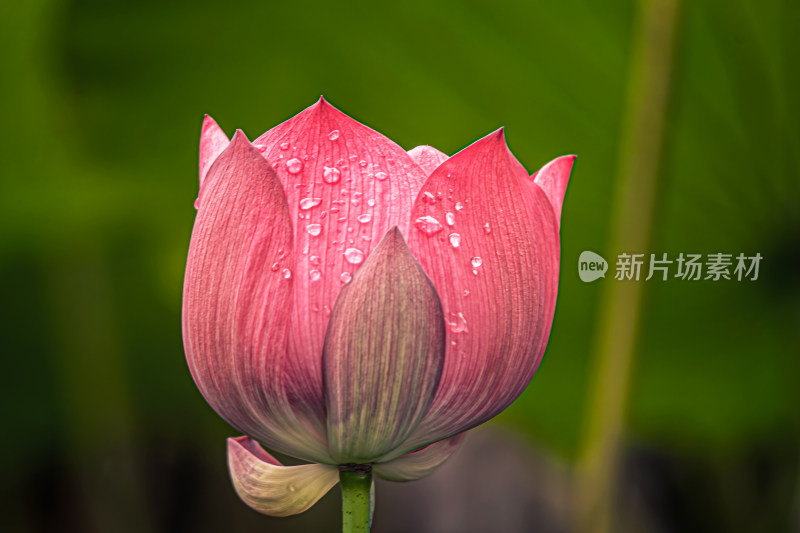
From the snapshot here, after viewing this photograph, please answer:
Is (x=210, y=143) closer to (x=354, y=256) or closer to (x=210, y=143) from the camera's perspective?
(x=210, y=143)

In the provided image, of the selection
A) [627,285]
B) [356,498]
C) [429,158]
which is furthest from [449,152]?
[356,498]

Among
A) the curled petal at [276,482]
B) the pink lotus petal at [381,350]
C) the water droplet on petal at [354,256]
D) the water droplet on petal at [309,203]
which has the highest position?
the water droplet on petal at [309,203]

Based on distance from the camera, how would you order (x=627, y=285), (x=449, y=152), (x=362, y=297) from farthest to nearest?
(x=449, y=152) < (x=627, y=285) < (x=362, y=297)

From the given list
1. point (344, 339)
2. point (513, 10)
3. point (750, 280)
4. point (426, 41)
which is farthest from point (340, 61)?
point (344, 339)

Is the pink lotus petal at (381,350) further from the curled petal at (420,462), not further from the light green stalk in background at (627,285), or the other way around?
the light green stalk in background at (627,285)

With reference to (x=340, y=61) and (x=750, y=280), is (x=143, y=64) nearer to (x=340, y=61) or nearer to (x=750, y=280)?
(x=340, y=61)

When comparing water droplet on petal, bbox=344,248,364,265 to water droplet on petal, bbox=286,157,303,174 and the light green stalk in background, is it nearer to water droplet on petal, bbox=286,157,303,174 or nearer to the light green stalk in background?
water droplet on petal, bbox=286,157,303,174

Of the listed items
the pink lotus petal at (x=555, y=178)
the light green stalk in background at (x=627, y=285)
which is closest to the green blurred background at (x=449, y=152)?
the light green stalk in background at (x=627, y=285)
